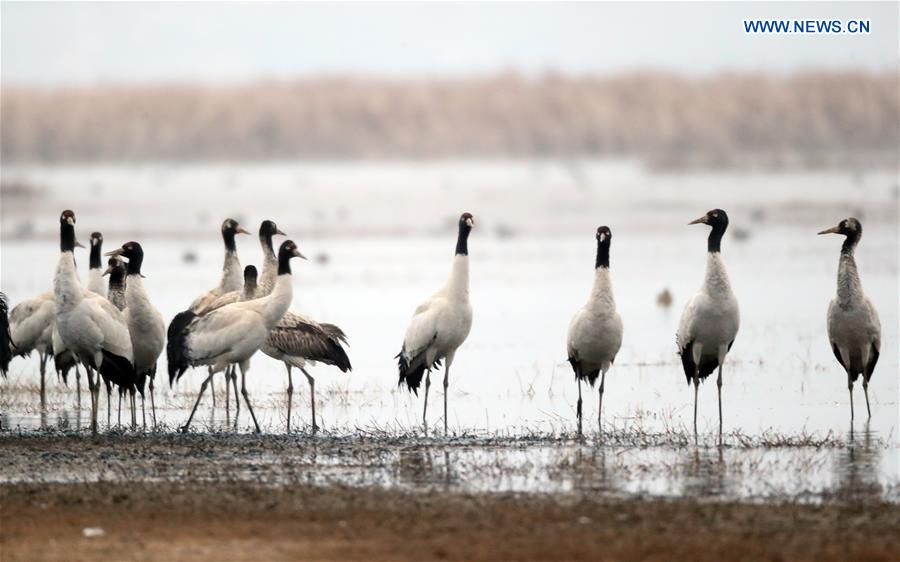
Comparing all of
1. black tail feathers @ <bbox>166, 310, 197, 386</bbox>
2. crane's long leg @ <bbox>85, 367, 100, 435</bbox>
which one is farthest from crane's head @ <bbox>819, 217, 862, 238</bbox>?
crane's long leg @ <bbox>85, 367, 100, 435</bbox>

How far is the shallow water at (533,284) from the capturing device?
Result: 43.8 ft

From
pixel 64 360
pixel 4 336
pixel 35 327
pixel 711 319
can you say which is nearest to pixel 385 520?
pixel 711 319

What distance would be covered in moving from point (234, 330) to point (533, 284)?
1213 cm

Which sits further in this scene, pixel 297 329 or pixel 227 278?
pixel 227 278

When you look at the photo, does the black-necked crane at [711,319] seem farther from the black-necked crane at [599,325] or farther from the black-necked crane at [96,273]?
the black-necked crane at [96,273]

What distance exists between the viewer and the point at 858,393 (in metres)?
14.3

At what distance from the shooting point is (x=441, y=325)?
44.5 ft

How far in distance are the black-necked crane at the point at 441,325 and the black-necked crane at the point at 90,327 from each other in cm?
230

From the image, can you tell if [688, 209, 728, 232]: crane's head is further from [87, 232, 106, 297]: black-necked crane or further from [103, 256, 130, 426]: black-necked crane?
[87, 232, 106, 297]: black-necked crane

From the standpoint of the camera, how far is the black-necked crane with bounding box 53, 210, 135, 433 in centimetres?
1248

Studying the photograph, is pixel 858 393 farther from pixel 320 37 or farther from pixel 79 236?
pixel 320 37

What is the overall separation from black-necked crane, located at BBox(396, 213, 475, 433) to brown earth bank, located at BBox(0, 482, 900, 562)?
3900 mm

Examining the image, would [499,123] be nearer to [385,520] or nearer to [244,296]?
[244,296]

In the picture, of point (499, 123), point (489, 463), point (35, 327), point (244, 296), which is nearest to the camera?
point (489, 463)
